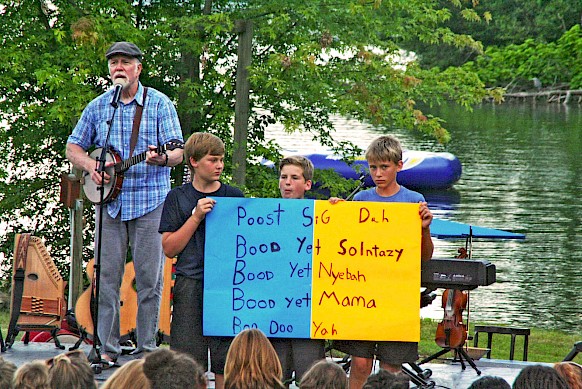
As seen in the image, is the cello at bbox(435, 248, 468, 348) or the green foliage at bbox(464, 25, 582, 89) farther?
the green foliage at bbox(464, 25, 582, 89)

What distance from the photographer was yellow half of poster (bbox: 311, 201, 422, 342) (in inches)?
256

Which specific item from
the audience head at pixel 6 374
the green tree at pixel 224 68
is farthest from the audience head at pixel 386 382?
the green tree at pixel 224 68

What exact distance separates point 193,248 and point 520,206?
27137mm

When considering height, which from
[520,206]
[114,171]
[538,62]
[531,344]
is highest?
[538,62]

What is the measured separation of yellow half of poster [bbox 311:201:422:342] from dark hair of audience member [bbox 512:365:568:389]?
1.77m

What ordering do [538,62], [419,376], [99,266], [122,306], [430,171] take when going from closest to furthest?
[99,266] → [419,376] → [122,306] → [430,171] → [538,62]

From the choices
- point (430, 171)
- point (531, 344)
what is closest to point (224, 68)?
point (531, 344)

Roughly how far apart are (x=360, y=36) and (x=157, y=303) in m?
8.56

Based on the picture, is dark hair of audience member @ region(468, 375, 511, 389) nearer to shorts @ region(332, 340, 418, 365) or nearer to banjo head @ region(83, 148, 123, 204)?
shorts @ region(332, 340, 418, 365)

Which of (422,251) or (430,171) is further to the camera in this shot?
(430,171)

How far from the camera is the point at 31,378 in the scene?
4.59 meters

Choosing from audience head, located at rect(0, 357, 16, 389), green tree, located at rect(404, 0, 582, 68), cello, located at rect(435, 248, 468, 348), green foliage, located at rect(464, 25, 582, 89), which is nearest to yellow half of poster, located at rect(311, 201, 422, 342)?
audience head, located at rect(0, 357, 16, 389)

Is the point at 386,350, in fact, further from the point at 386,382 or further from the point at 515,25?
the point at 515,25

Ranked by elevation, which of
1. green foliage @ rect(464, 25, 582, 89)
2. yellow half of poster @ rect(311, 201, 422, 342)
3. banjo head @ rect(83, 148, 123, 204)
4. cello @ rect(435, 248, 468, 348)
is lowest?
cello @ rect(435, 248, 468, 348)
